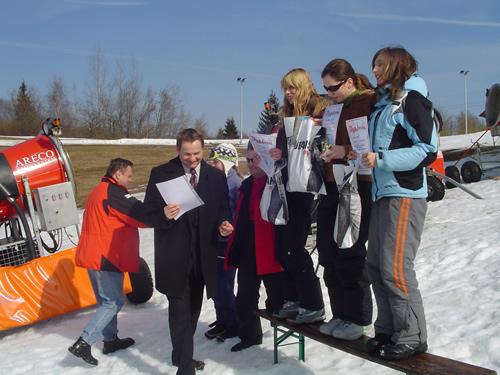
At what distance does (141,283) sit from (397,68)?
163 inches

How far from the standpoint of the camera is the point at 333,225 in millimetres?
3658

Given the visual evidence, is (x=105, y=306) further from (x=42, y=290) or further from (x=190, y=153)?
(x=190, y=153)

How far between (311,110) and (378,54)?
2.36 feet

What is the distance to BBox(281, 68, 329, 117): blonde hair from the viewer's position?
3791 millimetres

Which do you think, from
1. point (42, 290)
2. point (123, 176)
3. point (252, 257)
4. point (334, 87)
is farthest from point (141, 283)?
point (334, 87)

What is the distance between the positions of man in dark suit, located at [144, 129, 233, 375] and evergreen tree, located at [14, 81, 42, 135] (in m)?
54.7

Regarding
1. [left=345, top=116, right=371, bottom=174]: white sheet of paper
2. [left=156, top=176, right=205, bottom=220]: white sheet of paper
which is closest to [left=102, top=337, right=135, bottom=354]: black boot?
[left=156, top=176, right=205, bottom=220]: white sheet of paper

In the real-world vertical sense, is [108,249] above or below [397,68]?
below

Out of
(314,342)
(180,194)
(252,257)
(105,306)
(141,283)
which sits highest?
(180,194)

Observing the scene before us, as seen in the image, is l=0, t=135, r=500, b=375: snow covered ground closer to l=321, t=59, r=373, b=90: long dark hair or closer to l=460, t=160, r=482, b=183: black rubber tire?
l=321, t=59, r=373, b=90: long dark hair

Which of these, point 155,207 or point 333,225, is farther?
point 155,207

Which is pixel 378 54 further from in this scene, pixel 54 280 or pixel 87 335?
pixel 54 280

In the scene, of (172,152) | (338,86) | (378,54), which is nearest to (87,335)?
(338,86)

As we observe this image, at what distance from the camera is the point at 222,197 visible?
418 cm
